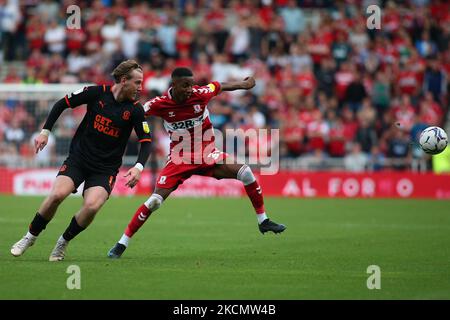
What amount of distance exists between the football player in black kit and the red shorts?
104 centimetres

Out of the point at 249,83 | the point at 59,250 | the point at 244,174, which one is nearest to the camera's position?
Answer: the point at 59,250

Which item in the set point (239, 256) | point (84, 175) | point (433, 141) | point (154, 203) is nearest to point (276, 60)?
point (433, 141)

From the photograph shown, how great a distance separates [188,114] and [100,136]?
1.60 meters

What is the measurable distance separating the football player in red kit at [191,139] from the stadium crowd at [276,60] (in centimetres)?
1430

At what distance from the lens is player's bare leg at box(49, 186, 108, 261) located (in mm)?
11625

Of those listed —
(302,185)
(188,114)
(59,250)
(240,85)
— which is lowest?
(59,250)

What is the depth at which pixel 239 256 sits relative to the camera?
1290 cm

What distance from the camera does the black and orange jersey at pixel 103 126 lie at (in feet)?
39.3

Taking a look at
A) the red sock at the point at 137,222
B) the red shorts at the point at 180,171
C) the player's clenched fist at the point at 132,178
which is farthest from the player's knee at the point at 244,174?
the player's clenched fist at the point at 132,178

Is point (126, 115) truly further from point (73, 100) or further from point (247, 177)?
point (247, 177)

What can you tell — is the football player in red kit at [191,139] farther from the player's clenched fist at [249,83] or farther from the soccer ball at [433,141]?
the soccer ball at [433,141]

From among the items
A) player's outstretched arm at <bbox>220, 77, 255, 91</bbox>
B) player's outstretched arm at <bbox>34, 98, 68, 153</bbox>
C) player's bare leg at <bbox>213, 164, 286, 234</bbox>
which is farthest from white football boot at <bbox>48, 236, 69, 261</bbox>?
player's outstretched arm at <bbox>220, 77, 255, 91</bbox>

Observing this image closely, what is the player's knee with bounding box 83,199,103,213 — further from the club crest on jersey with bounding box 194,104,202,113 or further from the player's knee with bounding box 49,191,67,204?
the club crest on jersey with bounding box 194,104,202,113
